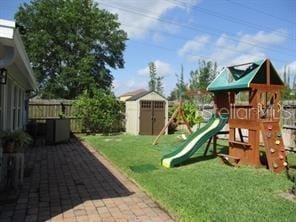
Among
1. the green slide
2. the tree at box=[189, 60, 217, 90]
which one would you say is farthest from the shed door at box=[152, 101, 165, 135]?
the tree at box=[189, 60, 217, 90]

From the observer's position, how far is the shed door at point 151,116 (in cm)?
1738

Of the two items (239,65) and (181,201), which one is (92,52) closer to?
(239,65)

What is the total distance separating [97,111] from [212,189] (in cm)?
1171

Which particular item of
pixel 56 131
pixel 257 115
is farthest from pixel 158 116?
pixel 257 115

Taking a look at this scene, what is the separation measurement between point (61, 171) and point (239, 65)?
16.2 feet

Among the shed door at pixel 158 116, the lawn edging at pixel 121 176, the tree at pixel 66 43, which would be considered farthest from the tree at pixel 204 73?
the lawn edging at pixel 121 176

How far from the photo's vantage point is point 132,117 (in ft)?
57.9

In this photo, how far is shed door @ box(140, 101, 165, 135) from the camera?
57.0ft

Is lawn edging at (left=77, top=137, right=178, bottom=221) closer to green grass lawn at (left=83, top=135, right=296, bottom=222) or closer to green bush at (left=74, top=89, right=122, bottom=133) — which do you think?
green grass lawn at (left=83, top=135, right=296, bottom=222)

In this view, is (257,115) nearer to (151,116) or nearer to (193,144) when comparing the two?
(193,144)

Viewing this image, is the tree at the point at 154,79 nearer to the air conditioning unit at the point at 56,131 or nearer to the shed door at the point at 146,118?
the shed door at the point at 146,118

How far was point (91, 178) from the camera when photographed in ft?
22.9

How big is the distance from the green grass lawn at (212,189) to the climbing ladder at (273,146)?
0.26 m

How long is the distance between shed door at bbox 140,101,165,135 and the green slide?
778 cm
